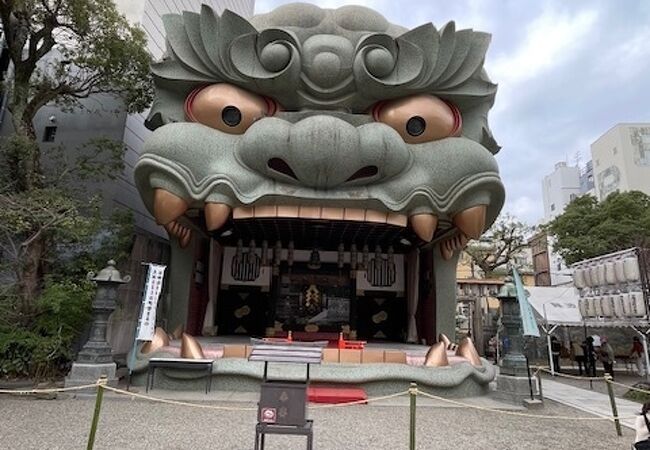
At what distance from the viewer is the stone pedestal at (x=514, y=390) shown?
8.57 m

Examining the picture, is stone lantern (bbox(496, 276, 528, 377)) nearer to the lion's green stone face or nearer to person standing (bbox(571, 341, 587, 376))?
the lion's green stone face

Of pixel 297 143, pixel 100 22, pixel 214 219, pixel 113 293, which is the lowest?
pixel 113 293

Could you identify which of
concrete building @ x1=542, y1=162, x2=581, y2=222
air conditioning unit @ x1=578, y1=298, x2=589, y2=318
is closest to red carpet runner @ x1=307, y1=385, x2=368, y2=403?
air conditioning unit @ x1=578, y1=298, x2=589, y2=318

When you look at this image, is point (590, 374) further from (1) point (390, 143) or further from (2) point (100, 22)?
(2) point (100, 22)

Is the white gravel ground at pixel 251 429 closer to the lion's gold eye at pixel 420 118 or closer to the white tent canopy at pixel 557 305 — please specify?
the lion's gold eye at pixel 420 118

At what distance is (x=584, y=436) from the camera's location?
6.26 meters

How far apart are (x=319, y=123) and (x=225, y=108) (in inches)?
93.1

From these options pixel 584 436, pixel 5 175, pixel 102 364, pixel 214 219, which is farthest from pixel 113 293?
pixel 584 436

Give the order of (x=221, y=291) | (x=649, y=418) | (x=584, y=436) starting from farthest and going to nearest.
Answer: (x=221, y=291) < (x=584, y=436) < (x=649, y=418)

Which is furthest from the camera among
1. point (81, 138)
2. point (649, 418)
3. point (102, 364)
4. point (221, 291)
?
point (221, 291)

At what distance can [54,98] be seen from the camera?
11.7m

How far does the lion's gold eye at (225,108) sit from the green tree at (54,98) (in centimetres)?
306

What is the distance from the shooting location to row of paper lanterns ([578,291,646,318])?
11.4m

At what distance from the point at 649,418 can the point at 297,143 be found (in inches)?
274
